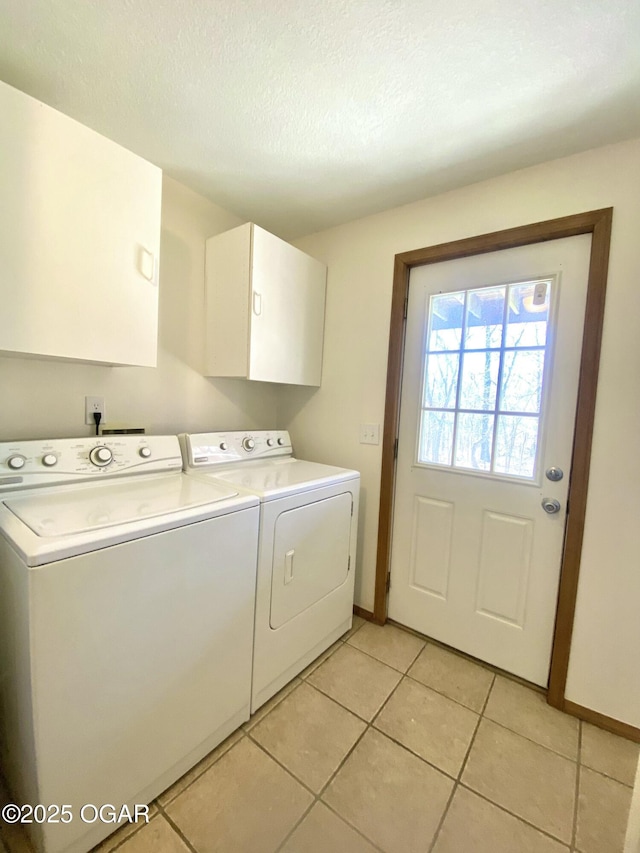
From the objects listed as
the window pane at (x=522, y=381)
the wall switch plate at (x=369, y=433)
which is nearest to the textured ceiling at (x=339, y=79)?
the window pane at (x=522, y=381)

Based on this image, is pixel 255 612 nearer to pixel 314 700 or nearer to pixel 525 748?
pixel 314 700

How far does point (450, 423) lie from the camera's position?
1.83 metres

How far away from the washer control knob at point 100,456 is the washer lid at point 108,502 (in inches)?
3.3

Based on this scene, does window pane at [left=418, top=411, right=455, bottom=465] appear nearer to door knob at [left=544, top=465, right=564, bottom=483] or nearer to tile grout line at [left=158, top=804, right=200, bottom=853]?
door knob at [left=544, top=465, right=564, bottom=483]

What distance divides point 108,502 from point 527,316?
6.12 ft

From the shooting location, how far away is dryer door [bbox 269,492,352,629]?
1463 mm

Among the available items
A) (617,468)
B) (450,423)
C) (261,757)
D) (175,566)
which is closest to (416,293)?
(450,423)

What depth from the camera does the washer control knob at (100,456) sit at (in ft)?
4.57

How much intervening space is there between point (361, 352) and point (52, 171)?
151 cm

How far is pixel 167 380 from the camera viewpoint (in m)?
1.88

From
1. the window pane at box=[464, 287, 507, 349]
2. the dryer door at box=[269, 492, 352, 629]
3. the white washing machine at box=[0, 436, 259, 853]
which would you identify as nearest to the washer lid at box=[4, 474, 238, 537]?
the white washing machine at box=[0, 436, 259, 853]

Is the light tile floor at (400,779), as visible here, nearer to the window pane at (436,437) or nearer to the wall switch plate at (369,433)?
the window pane at (436,437)

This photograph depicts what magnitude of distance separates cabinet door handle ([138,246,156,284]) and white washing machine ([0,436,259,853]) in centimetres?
70

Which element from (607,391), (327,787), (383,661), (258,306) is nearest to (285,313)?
(258,306)
